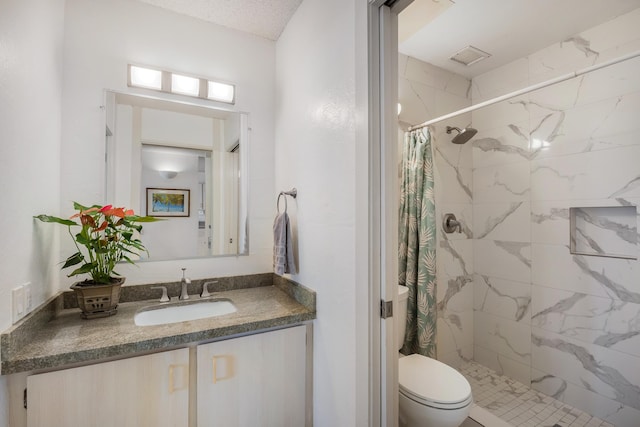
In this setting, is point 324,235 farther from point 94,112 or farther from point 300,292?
point 94,112

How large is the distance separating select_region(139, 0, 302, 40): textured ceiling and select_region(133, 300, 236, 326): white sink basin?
5.53 feet

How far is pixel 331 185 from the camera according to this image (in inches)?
51.7

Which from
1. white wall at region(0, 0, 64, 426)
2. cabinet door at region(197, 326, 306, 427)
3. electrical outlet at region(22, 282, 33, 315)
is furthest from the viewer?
cabinet door at region(197, 326, 306, 427)

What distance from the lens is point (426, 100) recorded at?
227cm

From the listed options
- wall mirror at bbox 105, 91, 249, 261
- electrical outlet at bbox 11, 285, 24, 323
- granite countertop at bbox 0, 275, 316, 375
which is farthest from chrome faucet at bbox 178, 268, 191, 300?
electrical outlet at bbox 11, 285, 24, 323

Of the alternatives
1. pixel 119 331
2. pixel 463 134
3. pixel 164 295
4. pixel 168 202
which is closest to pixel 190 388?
pixel 119 331

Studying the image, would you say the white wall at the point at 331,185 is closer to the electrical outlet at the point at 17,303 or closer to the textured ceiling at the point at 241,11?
the textured ceiling at the point at 241,11

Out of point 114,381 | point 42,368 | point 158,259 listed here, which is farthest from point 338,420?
point 158,259

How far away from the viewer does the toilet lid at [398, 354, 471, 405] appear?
1399mm

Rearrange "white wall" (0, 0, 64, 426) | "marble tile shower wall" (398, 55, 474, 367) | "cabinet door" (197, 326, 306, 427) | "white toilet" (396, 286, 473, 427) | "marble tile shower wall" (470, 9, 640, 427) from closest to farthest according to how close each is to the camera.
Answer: "white wall" (0, 0, 64, 426) < "cabinet door" (197, 326, 306, 427) < "white toilet" (396, 286, 473, 427) < "marble tile shower wall" (470, 9, 640, 427) < "marble tile shower wall" (398, 55, 474, 367)

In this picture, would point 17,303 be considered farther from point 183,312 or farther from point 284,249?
point 284,249

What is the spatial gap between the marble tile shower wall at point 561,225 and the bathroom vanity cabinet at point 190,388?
1794 mm

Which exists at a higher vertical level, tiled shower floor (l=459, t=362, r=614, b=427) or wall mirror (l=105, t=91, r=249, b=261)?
wall mirror (l=105, t=91, r=249, b=261)

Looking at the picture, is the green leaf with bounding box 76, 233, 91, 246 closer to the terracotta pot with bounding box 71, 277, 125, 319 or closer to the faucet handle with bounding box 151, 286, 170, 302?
the terracotta pot with bounding box 71, 277, 125, 319
